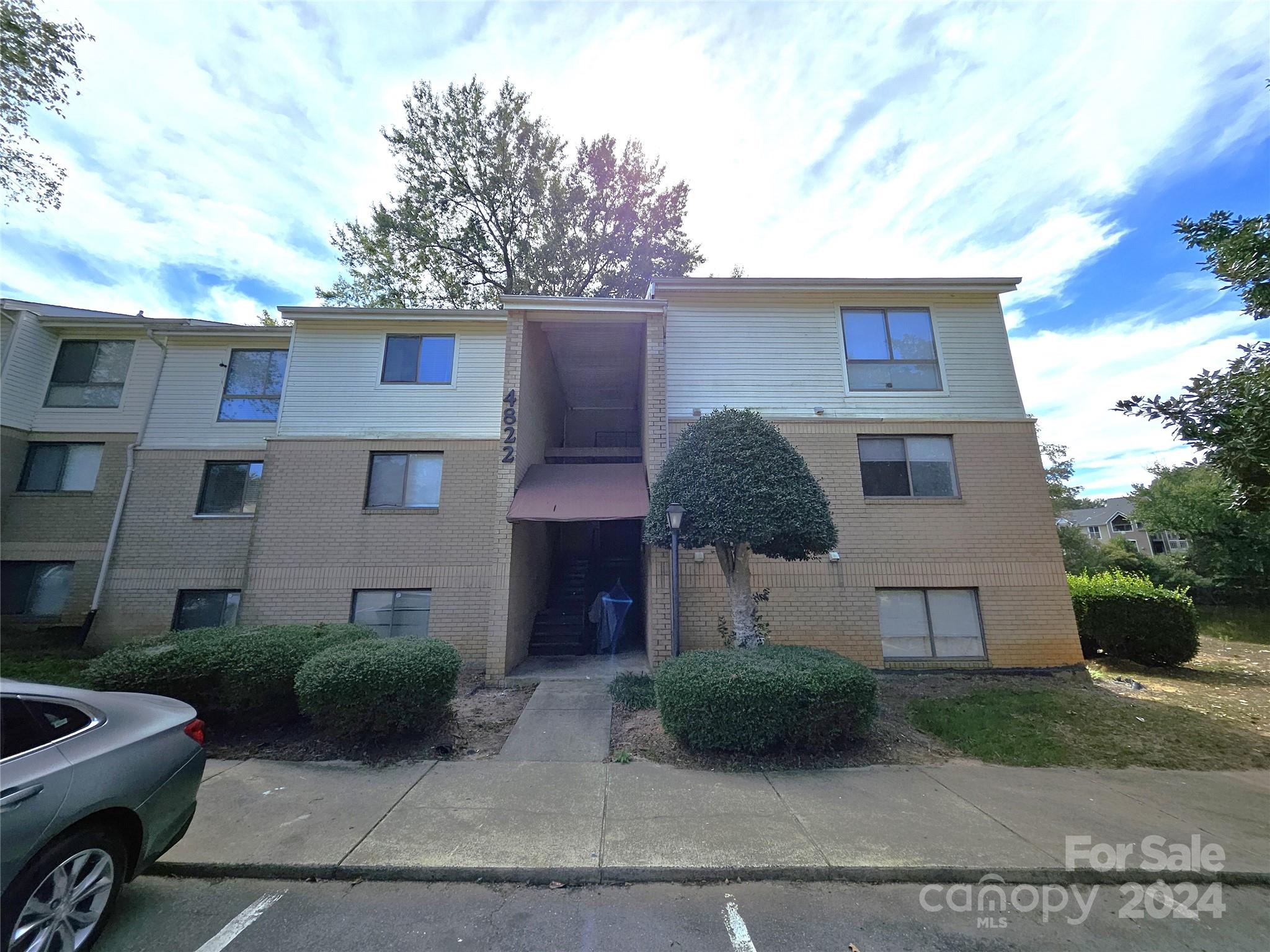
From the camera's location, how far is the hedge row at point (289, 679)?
17.3ft

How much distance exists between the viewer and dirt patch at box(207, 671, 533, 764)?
17.3 feet

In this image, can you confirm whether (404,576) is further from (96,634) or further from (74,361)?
(74,361)

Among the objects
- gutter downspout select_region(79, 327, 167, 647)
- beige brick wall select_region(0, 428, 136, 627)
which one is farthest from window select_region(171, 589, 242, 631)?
beige brick wall select_region(0, 428, 136, 627)

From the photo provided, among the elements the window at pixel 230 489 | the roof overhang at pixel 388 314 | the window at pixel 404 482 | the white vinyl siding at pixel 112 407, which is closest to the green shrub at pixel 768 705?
the window at pixel 404 482

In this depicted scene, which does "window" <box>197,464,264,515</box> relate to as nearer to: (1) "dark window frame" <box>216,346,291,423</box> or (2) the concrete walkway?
(1) "dark window frame" <box>216,346,291,423</box>

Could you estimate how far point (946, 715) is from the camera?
6609 mm

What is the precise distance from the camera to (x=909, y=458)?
964cm

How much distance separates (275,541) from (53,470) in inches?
263

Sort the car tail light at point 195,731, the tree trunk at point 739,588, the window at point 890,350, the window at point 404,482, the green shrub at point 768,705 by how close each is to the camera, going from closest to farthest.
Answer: the car tail light at point 195,731, the green shrub at point 768,705, the tree trunk at point 739,588, the window at point 890,350, the window at point 404,482

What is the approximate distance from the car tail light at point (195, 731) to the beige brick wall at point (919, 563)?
241 inches

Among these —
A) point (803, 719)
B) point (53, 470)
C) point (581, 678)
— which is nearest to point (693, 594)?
point (581, 678)

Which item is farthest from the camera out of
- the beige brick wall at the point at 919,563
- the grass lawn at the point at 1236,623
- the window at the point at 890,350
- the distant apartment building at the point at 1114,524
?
the distant apartment building at the point at 1114,524

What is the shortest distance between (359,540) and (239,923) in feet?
25.8

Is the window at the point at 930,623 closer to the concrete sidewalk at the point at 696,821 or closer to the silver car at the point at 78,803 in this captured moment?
the concrete sidewalk at the point at 696,821
